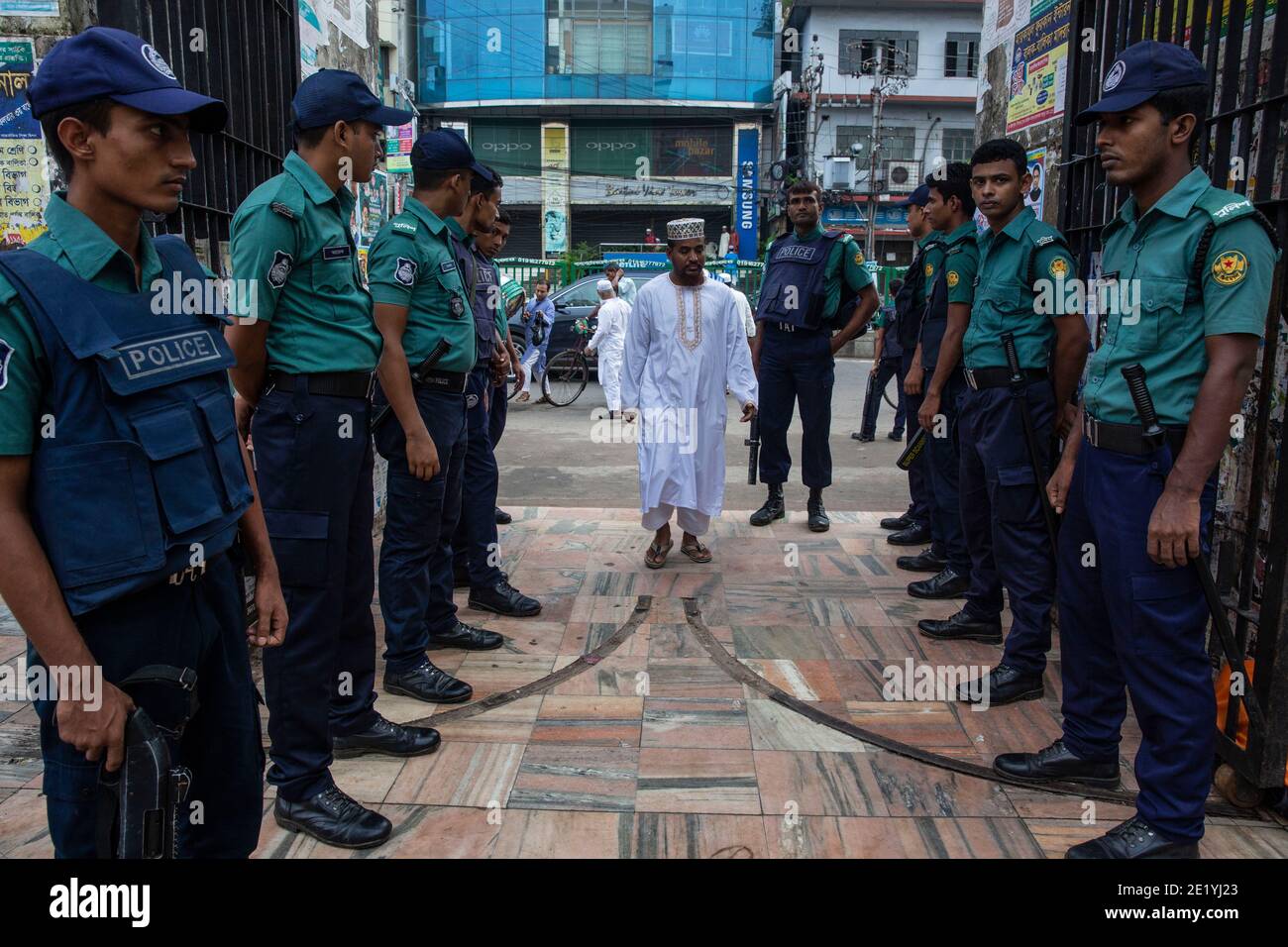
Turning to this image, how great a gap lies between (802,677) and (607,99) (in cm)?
3170

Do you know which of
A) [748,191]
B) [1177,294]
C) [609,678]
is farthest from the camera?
[748,191]

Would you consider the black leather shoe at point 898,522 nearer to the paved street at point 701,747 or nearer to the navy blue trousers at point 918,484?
the navy blue trousers at point 918,484

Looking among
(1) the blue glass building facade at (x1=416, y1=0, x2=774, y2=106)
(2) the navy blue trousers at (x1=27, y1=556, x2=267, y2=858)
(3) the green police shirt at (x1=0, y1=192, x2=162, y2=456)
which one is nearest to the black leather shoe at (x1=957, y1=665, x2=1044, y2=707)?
(2) the navy blue trousers at (x1=27, y1=556, x2=267, y2=858)

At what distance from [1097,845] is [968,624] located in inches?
68.4

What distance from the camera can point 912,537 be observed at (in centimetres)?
569

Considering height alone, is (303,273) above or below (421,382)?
above

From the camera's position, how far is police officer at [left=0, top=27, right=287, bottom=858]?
4.95ft

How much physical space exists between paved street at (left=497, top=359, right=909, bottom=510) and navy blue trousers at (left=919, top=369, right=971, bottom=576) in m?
1.99

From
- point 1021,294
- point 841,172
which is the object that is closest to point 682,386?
point 1021,294

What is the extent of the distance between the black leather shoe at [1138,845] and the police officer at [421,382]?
2128 mm

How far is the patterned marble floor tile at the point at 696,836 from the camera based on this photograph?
248 centimetres

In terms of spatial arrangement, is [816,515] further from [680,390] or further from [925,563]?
[680,390]

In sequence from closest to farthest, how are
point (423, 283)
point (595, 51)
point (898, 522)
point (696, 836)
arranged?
point (696, 836), point (423, 283), point (898, 522), point (595, 51)

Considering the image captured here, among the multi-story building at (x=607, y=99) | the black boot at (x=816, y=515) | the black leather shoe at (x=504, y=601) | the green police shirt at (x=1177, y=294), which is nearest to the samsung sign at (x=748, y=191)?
the multi-story building at (x=607, y=99)
